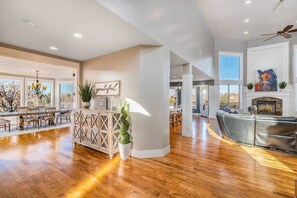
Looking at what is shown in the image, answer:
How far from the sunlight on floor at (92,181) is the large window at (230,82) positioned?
858cm

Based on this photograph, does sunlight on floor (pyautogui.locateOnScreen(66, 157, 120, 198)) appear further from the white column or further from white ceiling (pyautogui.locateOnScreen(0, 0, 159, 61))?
the white column

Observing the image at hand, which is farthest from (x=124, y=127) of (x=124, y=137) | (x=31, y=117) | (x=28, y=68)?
(x=28, y=68)

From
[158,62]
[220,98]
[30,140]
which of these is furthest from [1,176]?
[220,98]

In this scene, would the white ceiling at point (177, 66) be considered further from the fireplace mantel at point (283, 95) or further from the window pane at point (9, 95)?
the window pane at point (9, 95)

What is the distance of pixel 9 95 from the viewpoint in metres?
7.03

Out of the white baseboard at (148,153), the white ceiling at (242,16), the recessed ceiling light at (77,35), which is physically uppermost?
the white ceiling at (242,16)

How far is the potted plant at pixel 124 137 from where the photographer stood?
297 centimetres

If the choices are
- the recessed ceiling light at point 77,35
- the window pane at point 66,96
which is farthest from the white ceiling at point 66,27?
the window pane at point 66,96

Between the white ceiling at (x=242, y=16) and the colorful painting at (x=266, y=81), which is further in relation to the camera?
the colorful painting at (x=266, y=81)

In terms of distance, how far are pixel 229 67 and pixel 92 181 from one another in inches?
399

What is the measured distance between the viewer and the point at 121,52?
351 cm

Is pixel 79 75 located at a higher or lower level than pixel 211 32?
lower

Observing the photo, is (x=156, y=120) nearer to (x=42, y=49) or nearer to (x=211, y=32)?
(x=42, y=49)

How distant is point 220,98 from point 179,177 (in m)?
8.16
